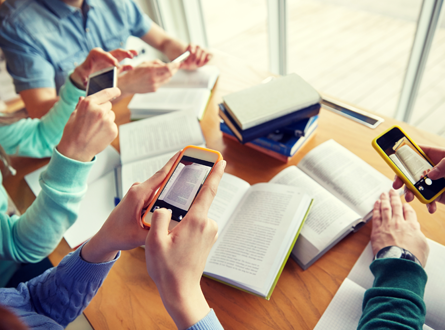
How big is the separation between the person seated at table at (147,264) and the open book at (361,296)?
25cm

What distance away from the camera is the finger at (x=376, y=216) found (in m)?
0.65

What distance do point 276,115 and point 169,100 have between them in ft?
1.58

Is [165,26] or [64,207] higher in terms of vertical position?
[64,207]

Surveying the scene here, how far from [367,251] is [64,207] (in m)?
0.71

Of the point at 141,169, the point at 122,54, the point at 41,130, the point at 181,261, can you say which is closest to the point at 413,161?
the point at 181,261

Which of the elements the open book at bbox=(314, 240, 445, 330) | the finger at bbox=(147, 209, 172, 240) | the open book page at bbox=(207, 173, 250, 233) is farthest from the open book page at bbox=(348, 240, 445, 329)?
the finger at bbox=(147, 209, 172, 240)

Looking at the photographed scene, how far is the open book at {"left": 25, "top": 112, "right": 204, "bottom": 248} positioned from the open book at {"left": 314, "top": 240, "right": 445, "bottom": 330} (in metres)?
0.56

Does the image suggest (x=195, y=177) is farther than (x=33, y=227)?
No

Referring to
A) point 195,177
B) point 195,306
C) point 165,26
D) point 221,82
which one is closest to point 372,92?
point 221,82

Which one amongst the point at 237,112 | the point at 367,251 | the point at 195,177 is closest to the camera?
the point at 195,177

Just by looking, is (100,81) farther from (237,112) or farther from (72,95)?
(237,112)

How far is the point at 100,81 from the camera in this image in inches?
35.0

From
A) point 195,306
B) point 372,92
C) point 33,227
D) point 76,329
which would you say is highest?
point 195,306

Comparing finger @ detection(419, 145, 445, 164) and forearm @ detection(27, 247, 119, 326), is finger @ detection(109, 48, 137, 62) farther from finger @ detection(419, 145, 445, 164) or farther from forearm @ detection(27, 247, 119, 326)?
finger @ detection(419, 145, 445, 164)
